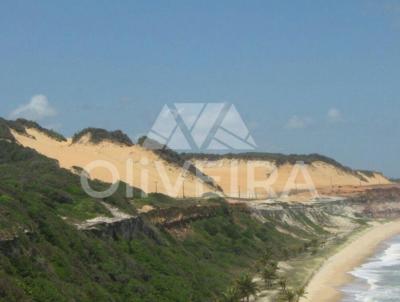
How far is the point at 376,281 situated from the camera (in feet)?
208

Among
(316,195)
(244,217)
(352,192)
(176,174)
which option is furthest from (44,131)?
(352,192)

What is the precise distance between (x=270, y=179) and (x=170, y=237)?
431 ft

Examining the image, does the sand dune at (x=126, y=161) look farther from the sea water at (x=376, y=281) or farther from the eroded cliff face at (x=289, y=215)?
the sea water at (x=376, y=281)

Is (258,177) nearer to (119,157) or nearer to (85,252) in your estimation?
(119,157)

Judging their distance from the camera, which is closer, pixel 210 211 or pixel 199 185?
pixel 210 211

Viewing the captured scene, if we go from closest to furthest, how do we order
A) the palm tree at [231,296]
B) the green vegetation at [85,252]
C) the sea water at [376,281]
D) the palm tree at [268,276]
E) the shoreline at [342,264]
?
the green vegetation at [85,252]
the palm tree at [231,296]
the sea water at [376,281]
the shoreline at [342,264]
the palm tree at [268,276]

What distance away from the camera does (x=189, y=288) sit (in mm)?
43188

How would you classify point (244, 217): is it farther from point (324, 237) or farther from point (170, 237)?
point (170, 237)

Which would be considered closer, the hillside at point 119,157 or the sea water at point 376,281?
the sea water at point 376,281

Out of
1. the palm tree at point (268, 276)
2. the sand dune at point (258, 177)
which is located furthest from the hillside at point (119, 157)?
the palm tree at point (268, 276)

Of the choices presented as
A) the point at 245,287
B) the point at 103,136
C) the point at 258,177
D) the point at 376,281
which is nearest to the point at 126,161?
the point at 103,136

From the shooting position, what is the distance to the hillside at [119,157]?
353 ft

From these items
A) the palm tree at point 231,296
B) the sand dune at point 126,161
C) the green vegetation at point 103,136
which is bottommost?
the palm tree at point 231,296

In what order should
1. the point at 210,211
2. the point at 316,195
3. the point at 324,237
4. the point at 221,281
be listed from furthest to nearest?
the point at 316,195, the point at 324,237, the point at 210,211, the point at 221,281
